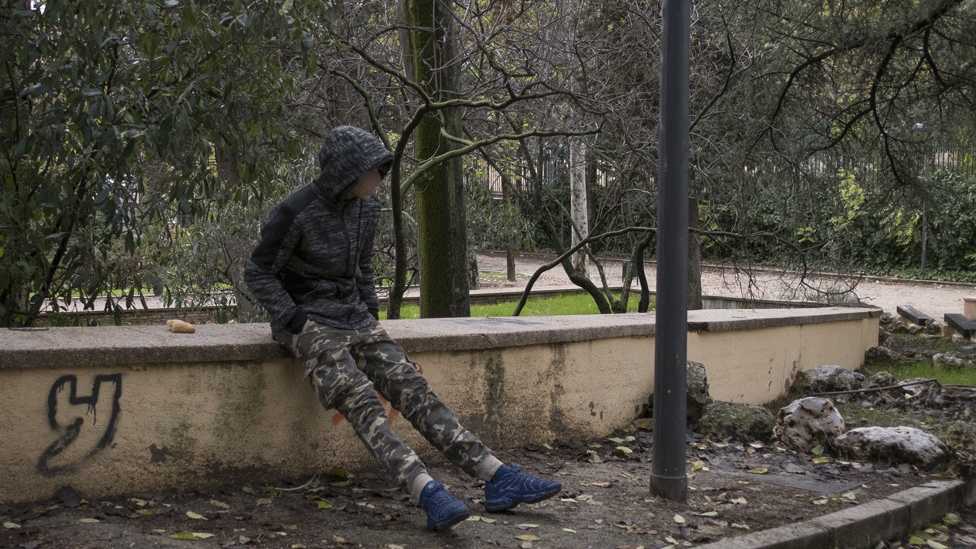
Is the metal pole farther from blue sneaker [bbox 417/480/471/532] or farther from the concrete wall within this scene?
blue sneaker [bbox 417/480/471/532]

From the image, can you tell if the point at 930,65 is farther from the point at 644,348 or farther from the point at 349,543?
the point at 349,543

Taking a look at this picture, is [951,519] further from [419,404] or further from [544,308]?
[544,308]

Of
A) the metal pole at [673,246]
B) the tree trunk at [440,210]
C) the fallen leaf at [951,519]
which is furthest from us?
the tree trunk at [440,210]

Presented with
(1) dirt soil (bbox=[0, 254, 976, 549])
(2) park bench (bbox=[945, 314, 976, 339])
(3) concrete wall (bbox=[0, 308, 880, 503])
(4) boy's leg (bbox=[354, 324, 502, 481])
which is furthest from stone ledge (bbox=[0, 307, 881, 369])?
(2) park bench (bbox=[945, 314, 976, 339])

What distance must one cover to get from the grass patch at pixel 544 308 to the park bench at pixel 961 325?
4.70 meters

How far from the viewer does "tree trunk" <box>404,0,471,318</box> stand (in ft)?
24.6

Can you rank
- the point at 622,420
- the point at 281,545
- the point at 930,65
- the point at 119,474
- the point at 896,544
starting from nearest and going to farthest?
1. the point at 281,545
2. the point at 119,474
3. the point at 896,544
4. the point at 622,420
5. the point at 930,65

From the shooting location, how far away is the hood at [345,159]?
386 cm

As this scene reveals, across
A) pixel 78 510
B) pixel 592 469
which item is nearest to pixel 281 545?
pixel 78 510

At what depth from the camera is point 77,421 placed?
359cm

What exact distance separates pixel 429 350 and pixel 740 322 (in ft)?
9.98

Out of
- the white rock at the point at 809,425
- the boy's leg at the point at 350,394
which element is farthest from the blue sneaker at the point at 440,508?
the white rock at the point at 809,425

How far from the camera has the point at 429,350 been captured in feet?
15.0

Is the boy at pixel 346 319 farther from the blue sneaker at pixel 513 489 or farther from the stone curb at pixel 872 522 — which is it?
the stone curb at pixel 872 522
